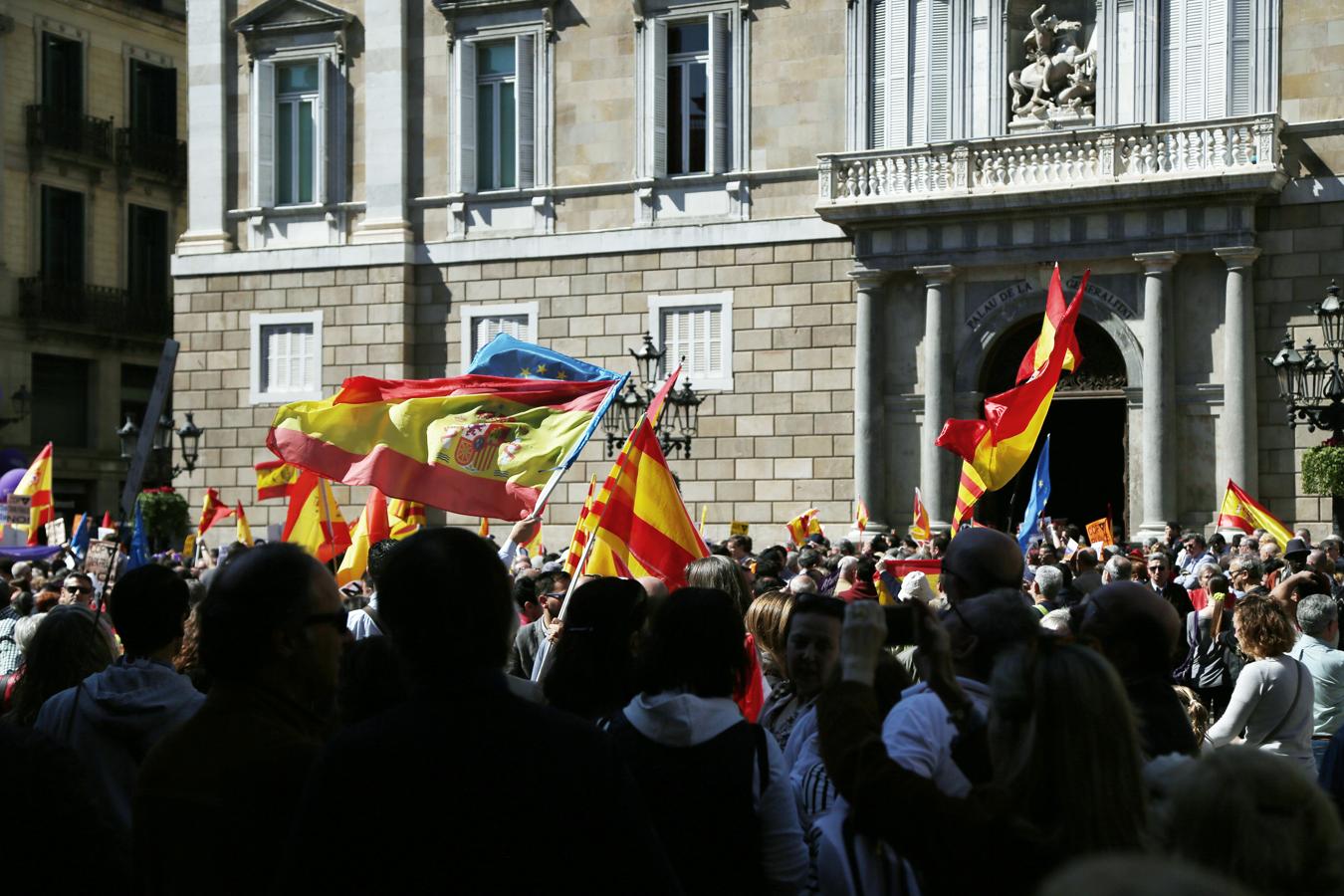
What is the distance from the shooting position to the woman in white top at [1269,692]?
24.9 feet

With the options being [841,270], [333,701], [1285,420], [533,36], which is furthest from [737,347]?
[333,701]

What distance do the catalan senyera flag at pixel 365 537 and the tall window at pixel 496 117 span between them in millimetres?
11734

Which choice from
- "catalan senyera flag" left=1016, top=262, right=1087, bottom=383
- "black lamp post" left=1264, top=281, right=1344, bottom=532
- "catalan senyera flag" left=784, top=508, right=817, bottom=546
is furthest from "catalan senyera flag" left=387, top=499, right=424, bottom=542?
"black lamp post" left=1264, top=281, right=1344, bottom=532

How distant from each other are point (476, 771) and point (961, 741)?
65.2 inches

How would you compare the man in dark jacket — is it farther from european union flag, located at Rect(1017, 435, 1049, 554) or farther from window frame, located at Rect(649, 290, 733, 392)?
window frame, located at Rect(649, 290, 733, 392)

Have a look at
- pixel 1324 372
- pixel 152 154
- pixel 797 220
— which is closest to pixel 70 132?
pixel 152 154

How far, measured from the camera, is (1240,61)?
23.3 metres

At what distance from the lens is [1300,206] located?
76.0 feet

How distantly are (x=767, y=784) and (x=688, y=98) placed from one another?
22602mm

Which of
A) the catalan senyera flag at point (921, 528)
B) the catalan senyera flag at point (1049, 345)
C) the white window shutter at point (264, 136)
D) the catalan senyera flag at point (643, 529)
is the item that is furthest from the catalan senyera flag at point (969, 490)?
the white window shutter at point (264, 136)

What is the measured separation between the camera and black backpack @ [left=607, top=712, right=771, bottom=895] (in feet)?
15.4

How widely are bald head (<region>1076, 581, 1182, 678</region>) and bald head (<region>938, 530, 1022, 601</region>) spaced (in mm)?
297

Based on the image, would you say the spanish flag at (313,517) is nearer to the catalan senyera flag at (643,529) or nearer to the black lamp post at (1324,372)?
the catalan senyera flag at (643,529)

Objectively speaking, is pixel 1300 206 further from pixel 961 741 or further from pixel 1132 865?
pixel 1132 865
